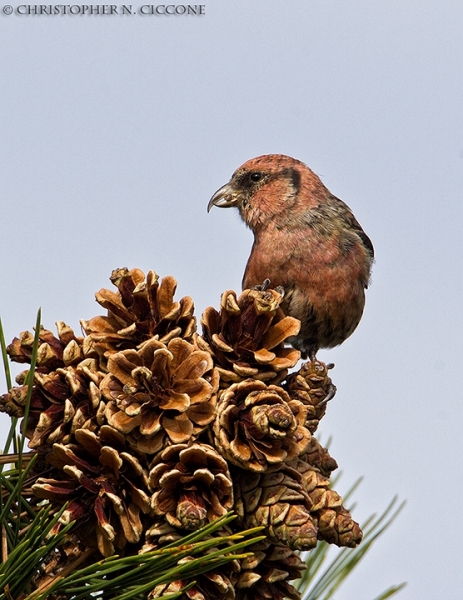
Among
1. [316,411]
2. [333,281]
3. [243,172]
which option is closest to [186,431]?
[316,411]

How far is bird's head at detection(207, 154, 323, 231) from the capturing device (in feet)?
10.4

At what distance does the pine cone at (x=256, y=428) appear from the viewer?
1592 millimetres

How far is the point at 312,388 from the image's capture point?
6.13 ft

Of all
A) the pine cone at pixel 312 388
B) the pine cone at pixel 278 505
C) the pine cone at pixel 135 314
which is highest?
the pine cone at pixel 135 314

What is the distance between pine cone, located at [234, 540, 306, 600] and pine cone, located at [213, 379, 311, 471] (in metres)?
0.18

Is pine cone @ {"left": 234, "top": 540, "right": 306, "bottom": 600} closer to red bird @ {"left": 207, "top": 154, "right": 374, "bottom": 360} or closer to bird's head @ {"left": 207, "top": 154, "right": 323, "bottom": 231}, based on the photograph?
red bird @ {"left": 207, "top": 154, "right": 374, "bottom": 360}

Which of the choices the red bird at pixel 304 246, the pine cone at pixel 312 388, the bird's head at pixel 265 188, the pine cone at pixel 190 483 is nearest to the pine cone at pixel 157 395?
the pine cone at pixel 190 483

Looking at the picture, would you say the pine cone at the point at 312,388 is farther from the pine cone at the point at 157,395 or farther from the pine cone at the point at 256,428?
the pine cone at the point at 157,395

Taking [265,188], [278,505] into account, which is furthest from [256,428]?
[265,188]

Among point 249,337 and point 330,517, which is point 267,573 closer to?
point 330,517

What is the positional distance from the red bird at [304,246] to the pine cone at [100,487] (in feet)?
4.29

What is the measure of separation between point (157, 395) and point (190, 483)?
0.59 feet

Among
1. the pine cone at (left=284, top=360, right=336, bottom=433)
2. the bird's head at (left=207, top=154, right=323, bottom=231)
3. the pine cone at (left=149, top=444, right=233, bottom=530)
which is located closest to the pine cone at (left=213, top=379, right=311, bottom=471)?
the pine cone at (left=149, top=444, right=233, bottom=530)

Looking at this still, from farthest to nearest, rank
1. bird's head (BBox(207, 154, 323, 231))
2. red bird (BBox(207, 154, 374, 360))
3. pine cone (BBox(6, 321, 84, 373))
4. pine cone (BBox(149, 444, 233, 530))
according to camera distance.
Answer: bird's head (BBox(207, 154, 323, 231)) < red bird (BBox(207, 154, 374, 360)) < pine cone (BBox(6, 321, 84, 373)) < pine cone (BBox(149, 444, 233, 530))
